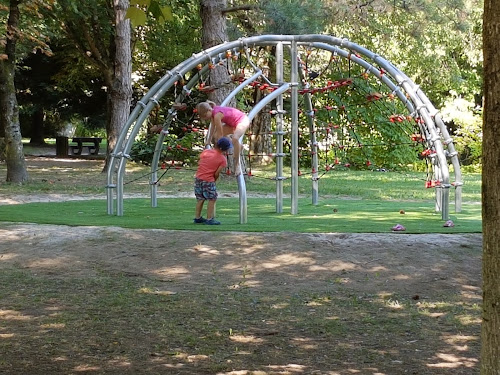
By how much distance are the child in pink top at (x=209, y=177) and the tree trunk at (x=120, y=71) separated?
11.9 metres

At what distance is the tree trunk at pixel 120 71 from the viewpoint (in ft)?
72.4

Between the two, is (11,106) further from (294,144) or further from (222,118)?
(222,118)

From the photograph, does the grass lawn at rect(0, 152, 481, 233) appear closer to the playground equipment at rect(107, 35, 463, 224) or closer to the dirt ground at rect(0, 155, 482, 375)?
the playground equipment at rect(107, 35, 463, 224)

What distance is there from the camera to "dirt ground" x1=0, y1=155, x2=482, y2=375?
5.30m

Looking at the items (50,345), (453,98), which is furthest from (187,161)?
(50,345)

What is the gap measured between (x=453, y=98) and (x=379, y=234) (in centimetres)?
2707

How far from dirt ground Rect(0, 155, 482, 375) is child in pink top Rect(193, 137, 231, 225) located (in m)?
1.03

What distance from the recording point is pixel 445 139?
1177 centimetres

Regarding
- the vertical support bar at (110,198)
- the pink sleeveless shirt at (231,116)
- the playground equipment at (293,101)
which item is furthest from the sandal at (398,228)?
the vertical support bar at (110,198)

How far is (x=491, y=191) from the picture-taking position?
10.4 ft

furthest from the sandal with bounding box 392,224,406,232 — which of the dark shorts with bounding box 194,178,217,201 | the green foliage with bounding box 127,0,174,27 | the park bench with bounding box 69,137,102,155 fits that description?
the park bench with bounding box 69,137,102,155

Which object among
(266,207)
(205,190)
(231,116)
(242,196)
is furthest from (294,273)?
(266,207)

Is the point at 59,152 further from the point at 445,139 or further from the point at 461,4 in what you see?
the point at 445,139

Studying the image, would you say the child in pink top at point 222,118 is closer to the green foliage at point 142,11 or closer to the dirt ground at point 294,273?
the dirt ground at point 294,273
